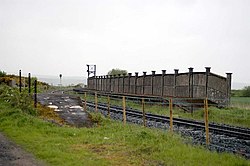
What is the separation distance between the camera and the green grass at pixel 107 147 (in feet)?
27.1

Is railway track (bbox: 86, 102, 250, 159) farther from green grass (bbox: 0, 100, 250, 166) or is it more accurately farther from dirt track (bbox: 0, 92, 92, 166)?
dirt track (bbox: 0, 92, 92, 166)

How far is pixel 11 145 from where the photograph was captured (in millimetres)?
10180

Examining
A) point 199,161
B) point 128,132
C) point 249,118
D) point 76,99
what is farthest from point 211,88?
point 199,161

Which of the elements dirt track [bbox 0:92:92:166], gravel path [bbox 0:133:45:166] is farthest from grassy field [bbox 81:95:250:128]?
gravel path [bbox 0:133:45:166]

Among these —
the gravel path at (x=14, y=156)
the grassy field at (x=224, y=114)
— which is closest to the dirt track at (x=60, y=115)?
the gravel path at (x=14, y=156)

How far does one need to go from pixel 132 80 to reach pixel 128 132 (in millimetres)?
23095

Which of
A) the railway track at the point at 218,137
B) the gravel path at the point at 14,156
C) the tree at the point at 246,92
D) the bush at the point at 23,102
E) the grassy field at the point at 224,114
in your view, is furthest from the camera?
the tree at the point at 246,92

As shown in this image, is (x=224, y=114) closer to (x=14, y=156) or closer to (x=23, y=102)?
(x=23, y=102)

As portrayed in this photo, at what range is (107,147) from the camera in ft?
32.6

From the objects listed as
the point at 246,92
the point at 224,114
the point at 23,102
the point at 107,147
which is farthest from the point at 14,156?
the point at 246,92

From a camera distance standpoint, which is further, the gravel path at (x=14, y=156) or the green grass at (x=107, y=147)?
the green grass at (x=107, y=147)

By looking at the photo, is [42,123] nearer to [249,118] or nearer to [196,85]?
[249,118]

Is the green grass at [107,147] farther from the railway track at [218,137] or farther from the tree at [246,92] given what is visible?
the tree at [246,92]

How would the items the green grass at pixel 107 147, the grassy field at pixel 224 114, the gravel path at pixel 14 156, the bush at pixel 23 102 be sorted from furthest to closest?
1. the bush at pixel 23 102
2. the grassy field at pixel 224 114
3. the green grass at pixel 107 147
4. the gravel path at pixel 14 156
